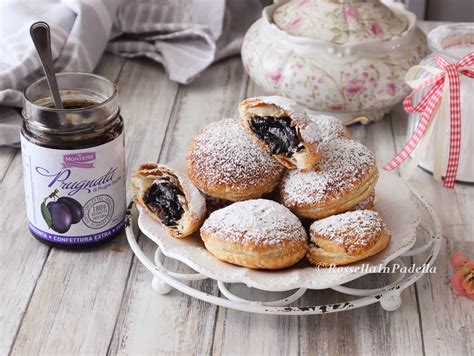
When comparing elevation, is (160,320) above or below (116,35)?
above

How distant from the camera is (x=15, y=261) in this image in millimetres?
1224

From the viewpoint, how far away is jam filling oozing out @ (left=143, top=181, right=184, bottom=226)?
113 centimetres

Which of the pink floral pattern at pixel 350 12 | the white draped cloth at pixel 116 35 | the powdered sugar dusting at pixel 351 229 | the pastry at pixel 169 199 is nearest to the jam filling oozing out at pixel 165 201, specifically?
the pastry at pixel 169 199

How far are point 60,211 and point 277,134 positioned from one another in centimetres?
35

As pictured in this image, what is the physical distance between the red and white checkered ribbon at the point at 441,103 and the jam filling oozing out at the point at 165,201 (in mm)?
508

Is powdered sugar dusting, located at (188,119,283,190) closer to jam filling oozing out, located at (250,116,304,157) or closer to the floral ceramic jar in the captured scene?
jam filling oozing out, located at (250,116,304,157)

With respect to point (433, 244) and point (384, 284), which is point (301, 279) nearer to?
point (384, 284)

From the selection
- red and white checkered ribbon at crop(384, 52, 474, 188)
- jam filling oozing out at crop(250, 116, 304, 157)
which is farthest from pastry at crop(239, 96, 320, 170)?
red and white checkered ribbon at crop(384, 52, 474, 188)

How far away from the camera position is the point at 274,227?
1.05 meters

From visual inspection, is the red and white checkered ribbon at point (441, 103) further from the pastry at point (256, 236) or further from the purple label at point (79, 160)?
the purple label at point (79, 160)

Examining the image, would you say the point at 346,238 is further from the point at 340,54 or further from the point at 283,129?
the point at 340,54

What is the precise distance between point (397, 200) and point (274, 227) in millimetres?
274

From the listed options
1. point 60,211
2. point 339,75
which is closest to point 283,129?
point 60,211

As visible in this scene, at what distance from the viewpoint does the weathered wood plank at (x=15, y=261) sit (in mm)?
1089
